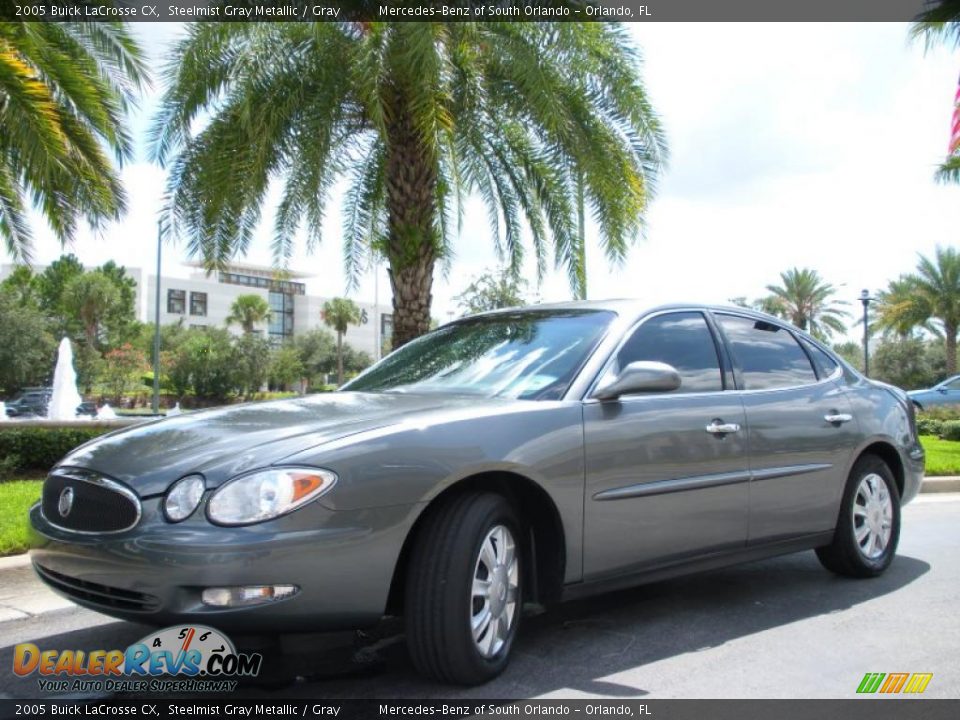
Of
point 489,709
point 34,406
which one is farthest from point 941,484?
point 34,406

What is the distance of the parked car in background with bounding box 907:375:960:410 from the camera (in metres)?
26.2

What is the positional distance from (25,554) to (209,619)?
3457mm

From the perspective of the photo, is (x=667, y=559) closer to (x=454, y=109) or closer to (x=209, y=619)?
(x=209, y=619)

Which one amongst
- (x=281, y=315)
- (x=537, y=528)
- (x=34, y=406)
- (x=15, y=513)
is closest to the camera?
(x=537, y=528)

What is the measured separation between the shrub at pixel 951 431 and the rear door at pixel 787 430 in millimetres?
15412

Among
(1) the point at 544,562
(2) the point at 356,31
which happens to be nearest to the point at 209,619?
(1) the point at 544,562

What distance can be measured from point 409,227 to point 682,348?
6674 mm

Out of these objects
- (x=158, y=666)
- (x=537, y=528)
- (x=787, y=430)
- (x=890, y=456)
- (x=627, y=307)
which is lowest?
(x=158, y=666)

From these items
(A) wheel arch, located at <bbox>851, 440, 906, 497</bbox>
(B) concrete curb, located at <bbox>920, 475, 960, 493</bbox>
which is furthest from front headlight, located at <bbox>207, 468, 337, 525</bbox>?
(B) concrete curb, located at <bbox>920, 475, 960, 493</bbox>

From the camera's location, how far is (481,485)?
11.9 ft

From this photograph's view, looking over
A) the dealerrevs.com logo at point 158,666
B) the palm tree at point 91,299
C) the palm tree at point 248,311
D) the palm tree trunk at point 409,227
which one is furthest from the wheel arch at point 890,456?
the palm tree at point 248,311

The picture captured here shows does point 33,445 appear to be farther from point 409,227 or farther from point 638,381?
point 638,381

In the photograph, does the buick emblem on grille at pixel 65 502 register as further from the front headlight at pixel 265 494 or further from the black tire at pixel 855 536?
the black tire at pixel 855 536

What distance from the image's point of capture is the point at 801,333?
557cm
